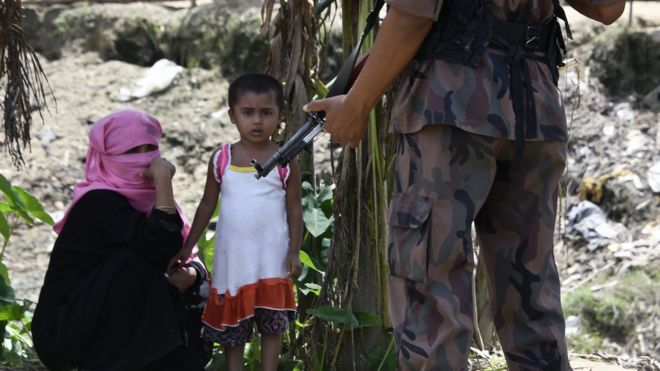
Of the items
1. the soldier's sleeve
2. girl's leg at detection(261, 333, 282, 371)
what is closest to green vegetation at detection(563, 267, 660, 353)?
girl's leg at detection(261, 333, 282, 371)

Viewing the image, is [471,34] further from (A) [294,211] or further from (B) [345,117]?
(A) [294,211]

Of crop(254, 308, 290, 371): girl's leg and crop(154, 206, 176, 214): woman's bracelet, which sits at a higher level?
crop(154, 206, 176, 214): woman's bracelet

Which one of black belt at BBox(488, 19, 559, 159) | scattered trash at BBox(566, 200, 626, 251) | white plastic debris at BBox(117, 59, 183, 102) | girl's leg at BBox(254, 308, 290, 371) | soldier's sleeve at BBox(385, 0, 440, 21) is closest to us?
soldier's sleeve at BBox(385, 0, 440, 21)

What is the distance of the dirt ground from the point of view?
5996 millimetres

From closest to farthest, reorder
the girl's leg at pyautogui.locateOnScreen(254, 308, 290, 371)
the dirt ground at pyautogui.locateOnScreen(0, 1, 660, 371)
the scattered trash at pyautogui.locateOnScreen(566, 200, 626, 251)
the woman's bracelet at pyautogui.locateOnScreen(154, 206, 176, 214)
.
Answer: the woman's bracelet at pyautogui.locateOnScreen(154, 206, 176, 214) < the girl's leg at pyautogui.locateOnScreen(254, 308, 290, 371) < the scattered trash at pyautogui.locateOnScreen(566, 200, 626, 251) < the dirt ground at pyautogui.locateOnScreen(0, 1, 660, 371)

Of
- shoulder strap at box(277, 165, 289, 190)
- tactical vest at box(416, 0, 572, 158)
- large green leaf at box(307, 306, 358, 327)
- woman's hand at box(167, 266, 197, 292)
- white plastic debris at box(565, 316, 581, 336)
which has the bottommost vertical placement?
white plastic debris at box(565, 316, 581, 336)

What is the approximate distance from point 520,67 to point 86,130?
431 centimetres

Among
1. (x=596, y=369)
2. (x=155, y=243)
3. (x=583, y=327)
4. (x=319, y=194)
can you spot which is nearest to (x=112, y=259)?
(x=155, y=243)

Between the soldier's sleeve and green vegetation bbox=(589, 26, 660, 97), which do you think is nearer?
the soldier's sleeve

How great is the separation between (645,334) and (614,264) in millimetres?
485

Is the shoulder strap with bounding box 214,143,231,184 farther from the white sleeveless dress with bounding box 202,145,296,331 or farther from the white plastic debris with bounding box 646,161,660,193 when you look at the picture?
the white plastic debris with bounding box 646,161,660,193

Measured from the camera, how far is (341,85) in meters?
2.88

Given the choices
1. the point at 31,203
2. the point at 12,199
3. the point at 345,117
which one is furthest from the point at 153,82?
the point at 345,117

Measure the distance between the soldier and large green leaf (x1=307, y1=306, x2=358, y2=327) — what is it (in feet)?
2.64
